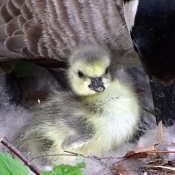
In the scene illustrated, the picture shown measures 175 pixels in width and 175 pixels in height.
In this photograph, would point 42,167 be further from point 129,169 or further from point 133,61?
point 133,61

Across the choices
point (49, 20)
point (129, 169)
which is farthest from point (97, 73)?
point (49, 20)

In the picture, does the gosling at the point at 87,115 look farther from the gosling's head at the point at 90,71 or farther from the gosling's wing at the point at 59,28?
the gosling's wing at the point at 59,28

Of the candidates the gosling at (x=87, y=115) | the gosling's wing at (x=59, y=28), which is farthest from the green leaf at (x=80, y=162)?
the gosling's wing at (x=59, y=28)

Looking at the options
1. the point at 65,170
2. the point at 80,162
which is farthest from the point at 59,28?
the point at 65,170

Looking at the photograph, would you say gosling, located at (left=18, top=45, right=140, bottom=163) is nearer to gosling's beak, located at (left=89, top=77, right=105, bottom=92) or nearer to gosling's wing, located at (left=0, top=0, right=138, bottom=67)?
gosling's beak, located at (left=89, top=77, right=105, bottom=92)

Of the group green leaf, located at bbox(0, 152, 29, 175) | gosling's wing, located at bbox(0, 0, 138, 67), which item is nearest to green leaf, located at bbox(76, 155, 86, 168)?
green leaf, located at bbox(0, 152, 29, 175)
